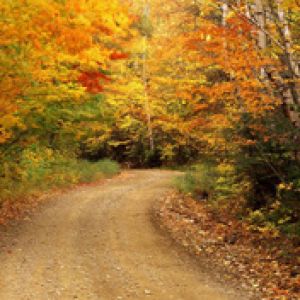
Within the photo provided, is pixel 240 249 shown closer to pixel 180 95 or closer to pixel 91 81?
pixel 180 95

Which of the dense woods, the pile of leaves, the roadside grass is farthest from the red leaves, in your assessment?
the pile of leaves

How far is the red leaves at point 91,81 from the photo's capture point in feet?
68.3

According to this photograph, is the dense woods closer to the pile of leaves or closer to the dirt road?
the pile of leaves

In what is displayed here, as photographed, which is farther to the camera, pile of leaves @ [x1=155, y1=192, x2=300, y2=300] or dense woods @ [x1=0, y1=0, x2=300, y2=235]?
dense woods @ [x1=0, y1=0, x2=300, y2=235]

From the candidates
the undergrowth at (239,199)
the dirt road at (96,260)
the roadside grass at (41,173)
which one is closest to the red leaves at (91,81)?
the roadside grass at (41,173)

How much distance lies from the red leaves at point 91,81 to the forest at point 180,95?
70 mm

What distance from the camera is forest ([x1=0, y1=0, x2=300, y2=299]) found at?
10.6 metres

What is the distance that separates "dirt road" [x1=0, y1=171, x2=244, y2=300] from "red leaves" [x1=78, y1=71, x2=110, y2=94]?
741cm

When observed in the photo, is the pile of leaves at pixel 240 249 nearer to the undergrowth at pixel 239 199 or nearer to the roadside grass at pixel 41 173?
the undergrowth at pixel 239 199

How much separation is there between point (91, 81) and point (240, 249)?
13.2m

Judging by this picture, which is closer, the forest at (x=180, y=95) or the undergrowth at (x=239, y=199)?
the forest at (x=180, y=95)

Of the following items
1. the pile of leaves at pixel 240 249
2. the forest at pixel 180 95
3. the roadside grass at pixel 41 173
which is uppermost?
the forest at pixel 180 95

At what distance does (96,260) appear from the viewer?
369 inches

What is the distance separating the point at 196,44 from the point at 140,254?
1099 centimetres
